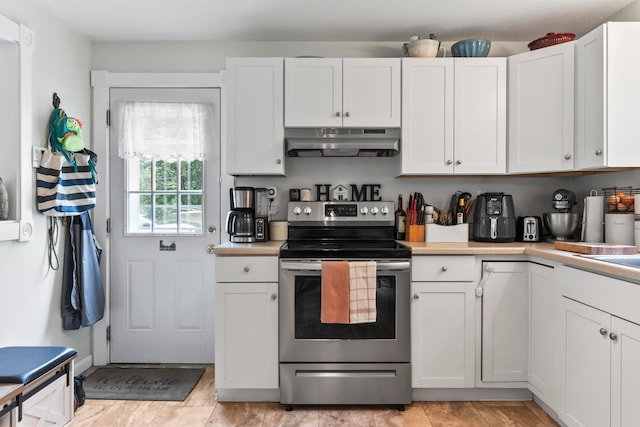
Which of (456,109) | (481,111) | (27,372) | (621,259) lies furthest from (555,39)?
(27,372)

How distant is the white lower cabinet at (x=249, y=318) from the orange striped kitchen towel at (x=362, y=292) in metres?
0.44

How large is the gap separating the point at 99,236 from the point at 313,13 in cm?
218

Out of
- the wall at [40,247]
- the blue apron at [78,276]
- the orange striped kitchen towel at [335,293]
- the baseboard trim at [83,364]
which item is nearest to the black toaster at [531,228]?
the orange striped kitchen towel at [335,293]

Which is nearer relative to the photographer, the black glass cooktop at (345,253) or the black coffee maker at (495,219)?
the black glass cooktop at (345,253)

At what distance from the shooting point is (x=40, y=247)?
2.61 meters

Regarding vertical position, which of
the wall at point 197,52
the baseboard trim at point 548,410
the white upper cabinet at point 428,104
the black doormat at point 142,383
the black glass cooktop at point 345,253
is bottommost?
the black doormat at point 142,383

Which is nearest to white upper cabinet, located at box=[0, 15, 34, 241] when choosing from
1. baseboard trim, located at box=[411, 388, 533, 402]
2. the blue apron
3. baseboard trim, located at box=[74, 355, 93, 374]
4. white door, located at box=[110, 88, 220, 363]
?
the blue apron

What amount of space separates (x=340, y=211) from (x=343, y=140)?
1.64 ft

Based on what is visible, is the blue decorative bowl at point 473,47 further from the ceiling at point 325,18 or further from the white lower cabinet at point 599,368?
the white lower cabinet at point 599,368

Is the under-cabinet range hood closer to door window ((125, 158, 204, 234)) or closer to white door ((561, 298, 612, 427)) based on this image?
door window ((125, 158, 204, 234))

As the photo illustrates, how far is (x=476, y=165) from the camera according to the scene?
2.85 metres

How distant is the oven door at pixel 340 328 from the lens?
2.49 metres

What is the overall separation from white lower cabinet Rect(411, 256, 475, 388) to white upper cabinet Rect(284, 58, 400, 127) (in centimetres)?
97

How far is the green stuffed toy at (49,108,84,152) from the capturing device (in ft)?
8.64
